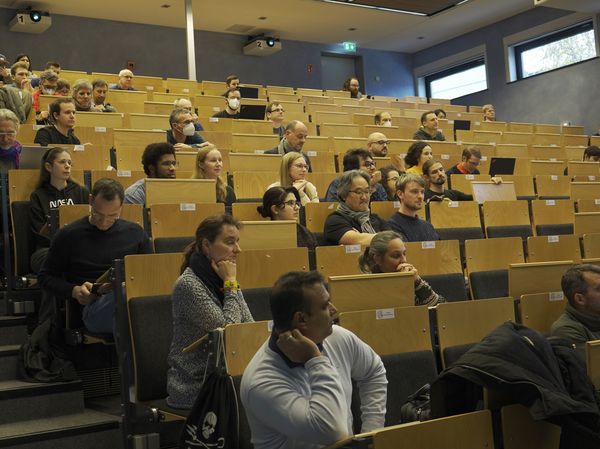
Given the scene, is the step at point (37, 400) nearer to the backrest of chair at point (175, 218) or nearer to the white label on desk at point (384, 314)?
the backrest of chair at point (175, 218)

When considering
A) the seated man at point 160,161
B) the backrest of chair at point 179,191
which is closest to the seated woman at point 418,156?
the backrest of chair at point 179,191

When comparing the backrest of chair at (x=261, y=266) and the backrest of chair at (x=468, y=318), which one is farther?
the backrest of chair at (x=261, y=266)

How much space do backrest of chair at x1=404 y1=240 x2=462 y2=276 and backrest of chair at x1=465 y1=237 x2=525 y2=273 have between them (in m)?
0.07

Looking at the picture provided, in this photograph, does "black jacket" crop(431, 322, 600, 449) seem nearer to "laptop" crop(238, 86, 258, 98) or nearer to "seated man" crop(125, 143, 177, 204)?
"seated man" crop(125, 143, 177, 204)

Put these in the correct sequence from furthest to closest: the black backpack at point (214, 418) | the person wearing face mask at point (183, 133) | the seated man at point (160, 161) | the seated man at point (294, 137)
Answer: the seated man at point (294, 137) → the person wearing face mask at point (183, 133) → the seated man at point (160, 161) → the black backpack at point (214, 418)

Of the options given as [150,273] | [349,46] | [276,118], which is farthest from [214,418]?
[349,46]

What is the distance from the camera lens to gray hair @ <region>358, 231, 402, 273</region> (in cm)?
296

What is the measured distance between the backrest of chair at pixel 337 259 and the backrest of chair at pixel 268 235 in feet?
0.78

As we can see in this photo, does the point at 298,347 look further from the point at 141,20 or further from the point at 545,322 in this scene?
the point at 141,20

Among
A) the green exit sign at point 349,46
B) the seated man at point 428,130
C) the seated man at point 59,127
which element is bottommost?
the seated man at point 59,127

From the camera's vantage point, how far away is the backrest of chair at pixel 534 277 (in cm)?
308

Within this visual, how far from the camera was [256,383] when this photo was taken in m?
1.65

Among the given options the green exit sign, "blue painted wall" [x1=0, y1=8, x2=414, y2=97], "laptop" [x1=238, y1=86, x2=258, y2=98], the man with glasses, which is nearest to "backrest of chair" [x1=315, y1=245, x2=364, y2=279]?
the man with glasses

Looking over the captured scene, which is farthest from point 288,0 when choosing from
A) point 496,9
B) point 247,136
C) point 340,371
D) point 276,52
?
point 340,371
